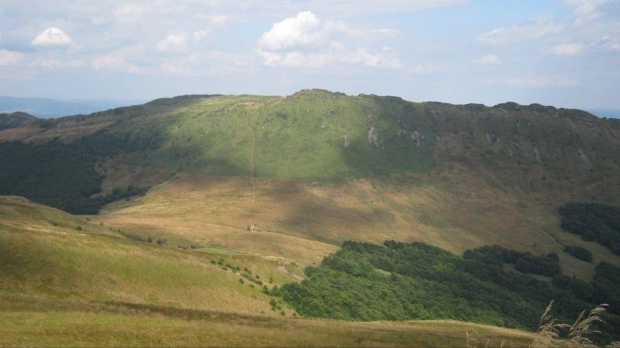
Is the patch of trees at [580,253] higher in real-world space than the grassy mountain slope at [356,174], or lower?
lower

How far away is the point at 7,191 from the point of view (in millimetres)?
139250

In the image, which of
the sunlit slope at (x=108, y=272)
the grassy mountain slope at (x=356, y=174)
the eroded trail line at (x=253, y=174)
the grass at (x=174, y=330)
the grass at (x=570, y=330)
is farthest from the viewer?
the grassy mountain slope at (x=356, y=174)

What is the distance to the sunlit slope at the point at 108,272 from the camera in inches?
1416

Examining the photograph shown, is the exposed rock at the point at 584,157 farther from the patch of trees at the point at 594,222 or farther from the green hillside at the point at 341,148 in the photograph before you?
the patch of trees at the point at 594,222

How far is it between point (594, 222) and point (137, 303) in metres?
143

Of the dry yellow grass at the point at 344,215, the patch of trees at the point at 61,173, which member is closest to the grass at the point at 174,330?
the dry yellow grass at the point at 344,215

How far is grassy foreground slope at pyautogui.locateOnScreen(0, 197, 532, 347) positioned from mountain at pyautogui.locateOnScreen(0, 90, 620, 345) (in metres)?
5.50

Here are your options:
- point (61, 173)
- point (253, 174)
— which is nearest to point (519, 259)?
point (253, 174)

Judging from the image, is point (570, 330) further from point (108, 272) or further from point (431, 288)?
point (431, 288)

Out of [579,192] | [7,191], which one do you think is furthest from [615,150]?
[7,191]

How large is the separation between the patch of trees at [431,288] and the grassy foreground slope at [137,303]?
31.3 ft

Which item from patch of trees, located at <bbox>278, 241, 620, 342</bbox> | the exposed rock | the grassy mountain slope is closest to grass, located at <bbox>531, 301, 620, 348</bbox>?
patch of trees, located at <bbox>278, 241, 620, 342</bbox>

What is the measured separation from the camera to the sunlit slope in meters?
36.0

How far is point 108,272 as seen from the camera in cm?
4034
